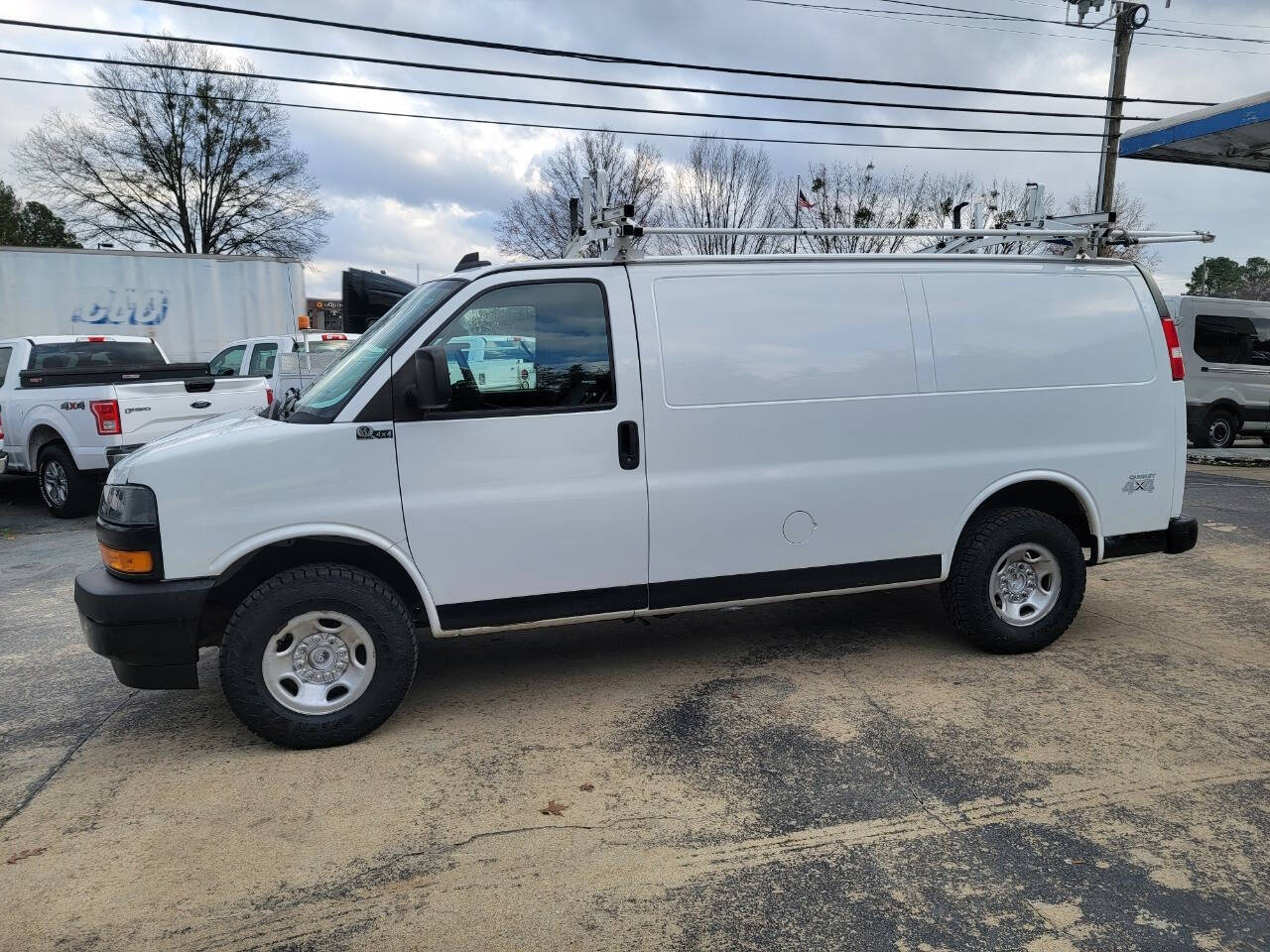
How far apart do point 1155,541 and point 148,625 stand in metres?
5.14

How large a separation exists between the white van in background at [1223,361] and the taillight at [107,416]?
15.2 meters

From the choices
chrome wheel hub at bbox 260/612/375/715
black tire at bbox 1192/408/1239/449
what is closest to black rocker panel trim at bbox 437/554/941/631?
chrome wheel hub at bbox 260/612/375/715

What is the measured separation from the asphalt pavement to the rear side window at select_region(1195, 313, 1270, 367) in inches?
436

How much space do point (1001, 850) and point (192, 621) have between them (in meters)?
3.25

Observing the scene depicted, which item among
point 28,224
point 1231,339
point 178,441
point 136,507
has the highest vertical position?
point 28,224

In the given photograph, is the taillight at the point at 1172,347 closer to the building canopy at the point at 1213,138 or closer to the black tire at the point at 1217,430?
the building canopy at the point at 1213,138

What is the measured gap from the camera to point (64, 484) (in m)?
9.59

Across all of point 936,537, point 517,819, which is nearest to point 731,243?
point 936,537

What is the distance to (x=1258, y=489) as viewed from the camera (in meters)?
10.4

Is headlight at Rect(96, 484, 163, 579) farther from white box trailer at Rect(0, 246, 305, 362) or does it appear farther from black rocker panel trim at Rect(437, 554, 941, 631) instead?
white box trailer at Rect(0, 246, 305, 362)

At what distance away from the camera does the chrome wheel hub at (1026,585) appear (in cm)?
468

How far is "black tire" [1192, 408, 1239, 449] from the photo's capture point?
14.7 metres

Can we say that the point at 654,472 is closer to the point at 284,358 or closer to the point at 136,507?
the point at 136,507

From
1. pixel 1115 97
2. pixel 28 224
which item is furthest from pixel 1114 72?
pixel 28 224
